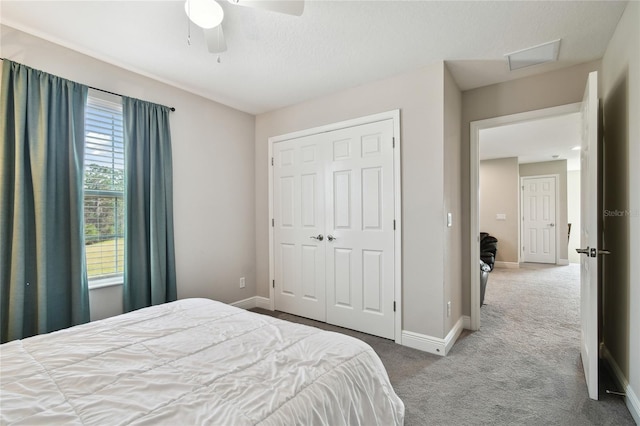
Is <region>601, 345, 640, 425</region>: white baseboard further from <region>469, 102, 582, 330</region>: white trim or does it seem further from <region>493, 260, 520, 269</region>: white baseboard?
<region>493, 260, 520, 269</region>: white baseboard

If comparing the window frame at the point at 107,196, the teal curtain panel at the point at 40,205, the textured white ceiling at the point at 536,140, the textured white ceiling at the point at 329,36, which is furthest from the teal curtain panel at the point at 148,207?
the textured white ceiling at the point at 536,140

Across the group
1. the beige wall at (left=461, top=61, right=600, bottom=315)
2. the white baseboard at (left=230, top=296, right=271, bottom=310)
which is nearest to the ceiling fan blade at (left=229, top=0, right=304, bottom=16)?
the beige wall at (left=461, top=61, right=600, bottom=315)

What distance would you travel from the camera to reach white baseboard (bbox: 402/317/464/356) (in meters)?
2.53

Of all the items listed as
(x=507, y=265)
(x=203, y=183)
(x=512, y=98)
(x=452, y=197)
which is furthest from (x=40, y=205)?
(x=507, y=265)

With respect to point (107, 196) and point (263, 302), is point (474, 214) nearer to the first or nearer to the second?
point (263, 302)

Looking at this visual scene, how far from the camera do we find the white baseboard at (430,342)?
2.53 m

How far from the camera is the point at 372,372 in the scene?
4.31 ft

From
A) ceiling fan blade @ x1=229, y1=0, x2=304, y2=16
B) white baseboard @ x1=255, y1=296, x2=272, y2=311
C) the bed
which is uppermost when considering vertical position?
ceiling fan blade @ x1=229, y1=0, x2=304, y2=16

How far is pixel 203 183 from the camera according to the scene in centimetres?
328

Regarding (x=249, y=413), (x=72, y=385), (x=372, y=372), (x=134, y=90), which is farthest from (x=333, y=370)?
(x=134, y=90)

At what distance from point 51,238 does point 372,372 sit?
2362 millimetres

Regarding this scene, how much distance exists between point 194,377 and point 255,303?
9.39 ft

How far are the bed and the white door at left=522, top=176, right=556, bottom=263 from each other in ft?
24.7

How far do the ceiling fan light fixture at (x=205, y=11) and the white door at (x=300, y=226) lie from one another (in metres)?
1.80
